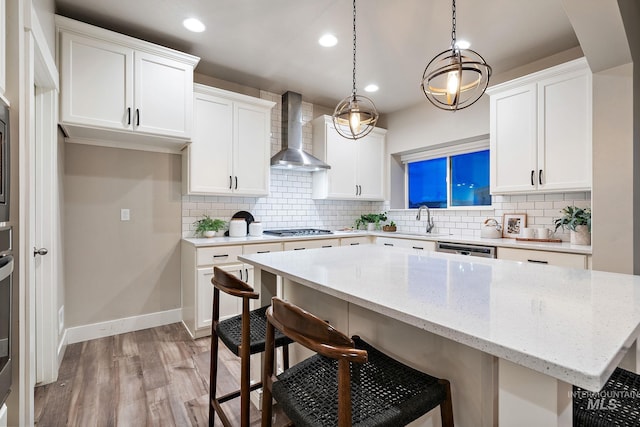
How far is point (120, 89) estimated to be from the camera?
2656 millimetres

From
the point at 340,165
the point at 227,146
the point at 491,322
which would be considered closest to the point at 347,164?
the point at 340,165

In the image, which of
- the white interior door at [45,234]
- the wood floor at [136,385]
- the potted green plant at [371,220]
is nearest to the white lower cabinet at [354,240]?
the potted green plant at [371,220]

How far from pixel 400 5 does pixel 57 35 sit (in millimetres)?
2569

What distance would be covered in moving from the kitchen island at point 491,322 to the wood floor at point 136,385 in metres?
1.01

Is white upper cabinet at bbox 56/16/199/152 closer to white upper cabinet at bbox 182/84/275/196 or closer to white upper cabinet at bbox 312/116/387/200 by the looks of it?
white upper cabinet at bbox 182/84/275/196

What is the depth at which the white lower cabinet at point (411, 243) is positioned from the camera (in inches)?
140

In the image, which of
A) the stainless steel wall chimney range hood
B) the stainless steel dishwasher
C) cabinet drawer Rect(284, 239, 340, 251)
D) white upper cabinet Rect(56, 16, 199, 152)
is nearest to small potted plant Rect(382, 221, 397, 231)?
cabinet drawer Rect(284, 239, 340, 251)

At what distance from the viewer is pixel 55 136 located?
2.24 m

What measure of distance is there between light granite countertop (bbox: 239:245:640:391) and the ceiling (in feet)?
6.33

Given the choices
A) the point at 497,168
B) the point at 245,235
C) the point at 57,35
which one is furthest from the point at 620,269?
the point at 57,35

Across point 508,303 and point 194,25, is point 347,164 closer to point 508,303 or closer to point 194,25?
point 194,25

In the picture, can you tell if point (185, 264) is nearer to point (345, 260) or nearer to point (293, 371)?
point (345, 260)

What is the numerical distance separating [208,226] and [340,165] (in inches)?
76.6

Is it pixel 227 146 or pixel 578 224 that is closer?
pixel 578 224
